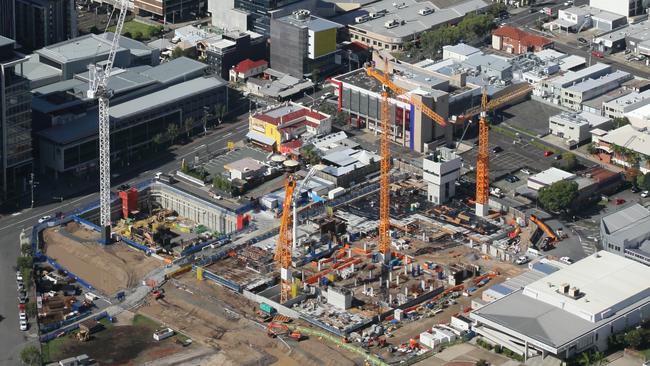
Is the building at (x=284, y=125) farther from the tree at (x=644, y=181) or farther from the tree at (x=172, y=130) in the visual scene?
the tree at (x=644, y=181)

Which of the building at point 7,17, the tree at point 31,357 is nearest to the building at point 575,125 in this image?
the building at point 7,17

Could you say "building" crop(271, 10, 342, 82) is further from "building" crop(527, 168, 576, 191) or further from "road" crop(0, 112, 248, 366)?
"building" crop(527, 168, 576, 191)

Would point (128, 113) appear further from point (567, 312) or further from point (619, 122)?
point (567, 312)

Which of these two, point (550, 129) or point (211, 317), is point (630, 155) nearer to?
point (550, 129)

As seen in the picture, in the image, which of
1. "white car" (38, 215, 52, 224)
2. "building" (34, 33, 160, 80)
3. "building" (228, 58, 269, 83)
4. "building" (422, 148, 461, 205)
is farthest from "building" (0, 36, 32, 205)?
"building" (422, 148, 461, 205)

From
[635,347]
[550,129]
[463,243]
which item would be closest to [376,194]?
[463,243]
